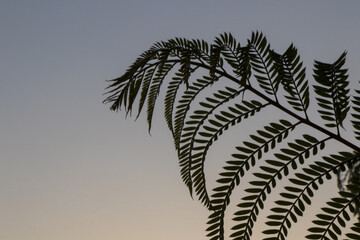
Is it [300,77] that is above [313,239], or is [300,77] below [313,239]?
above

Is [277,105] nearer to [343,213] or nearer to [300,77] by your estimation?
[300,77]

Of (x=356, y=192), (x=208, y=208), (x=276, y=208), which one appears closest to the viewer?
(x=356, y=192)

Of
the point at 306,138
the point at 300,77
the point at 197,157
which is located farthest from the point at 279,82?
the point at 197,157

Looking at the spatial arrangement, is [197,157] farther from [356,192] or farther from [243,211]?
[356,192]

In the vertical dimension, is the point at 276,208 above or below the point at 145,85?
below

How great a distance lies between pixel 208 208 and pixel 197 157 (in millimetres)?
168

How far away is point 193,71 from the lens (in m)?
1.75

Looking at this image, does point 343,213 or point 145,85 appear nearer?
point 343,213

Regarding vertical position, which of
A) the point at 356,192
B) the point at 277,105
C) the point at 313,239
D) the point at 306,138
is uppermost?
the point at 277,105

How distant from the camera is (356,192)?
4.19ft

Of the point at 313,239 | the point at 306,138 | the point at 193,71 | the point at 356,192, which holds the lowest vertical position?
the point at 313,239

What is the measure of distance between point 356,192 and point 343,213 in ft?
0.25

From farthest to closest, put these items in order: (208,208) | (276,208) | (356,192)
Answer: (208,208)
(276,208)
(356,192)

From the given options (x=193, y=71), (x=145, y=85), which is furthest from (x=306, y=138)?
(x=145, y=85)
